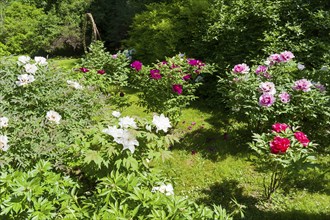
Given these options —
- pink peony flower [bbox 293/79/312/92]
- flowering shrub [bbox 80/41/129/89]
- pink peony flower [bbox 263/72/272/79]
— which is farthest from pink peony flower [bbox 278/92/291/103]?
flowering shrub [bbox 80/41/129/89]

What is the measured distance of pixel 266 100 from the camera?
3.71 metres

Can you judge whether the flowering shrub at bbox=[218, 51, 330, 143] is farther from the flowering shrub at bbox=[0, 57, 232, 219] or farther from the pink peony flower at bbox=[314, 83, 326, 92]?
the flowering shrub at bbox=[0, 57, 232, 219]

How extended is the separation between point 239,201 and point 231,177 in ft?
1.53

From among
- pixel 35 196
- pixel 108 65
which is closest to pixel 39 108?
pixel 35 196

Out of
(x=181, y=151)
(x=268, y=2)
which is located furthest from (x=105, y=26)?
(x=181, y=151)

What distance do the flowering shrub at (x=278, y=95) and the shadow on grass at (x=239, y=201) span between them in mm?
997

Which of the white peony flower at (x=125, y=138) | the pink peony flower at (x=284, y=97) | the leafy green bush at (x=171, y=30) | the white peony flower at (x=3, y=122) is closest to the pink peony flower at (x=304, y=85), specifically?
the pink peony flower at (x=284, y=97)

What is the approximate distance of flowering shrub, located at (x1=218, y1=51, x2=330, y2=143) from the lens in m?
3.96

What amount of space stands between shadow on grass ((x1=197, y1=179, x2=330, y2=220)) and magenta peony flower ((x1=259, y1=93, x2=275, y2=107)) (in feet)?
3.48

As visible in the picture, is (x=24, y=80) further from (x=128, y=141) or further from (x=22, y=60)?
(x=128, y=141)

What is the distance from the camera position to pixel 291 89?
13.7ft

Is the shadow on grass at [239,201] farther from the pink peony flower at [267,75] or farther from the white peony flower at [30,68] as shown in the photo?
the white peony flower at [30,68]

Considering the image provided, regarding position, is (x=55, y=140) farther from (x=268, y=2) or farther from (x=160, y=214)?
(x=268, y=2)

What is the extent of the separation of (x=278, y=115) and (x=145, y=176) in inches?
107
